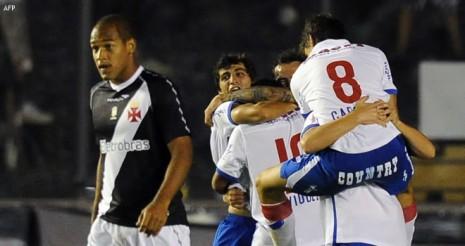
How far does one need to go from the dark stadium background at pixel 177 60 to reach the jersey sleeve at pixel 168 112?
5633 millimetres

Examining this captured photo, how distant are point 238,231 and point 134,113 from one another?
1.22 m

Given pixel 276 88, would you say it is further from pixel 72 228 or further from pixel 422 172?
pixel 422 172

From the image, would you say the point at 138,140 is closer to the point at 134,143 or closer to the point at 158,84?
the point at 134,143

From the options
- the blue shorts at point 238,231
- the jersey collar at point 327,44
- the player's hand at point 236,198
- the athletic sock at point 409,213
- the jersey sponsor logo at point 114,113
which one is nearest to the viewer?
the jersey collar at point 327,44

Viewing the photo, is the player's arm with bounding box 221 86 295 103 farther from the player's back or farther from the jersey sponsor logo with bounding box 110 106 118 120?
the jersey sponsor logo with bounding box 110 106 118 120

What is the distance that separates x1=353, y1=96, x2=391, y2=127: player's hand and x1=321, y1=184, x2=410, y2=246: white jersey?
11.0 inches

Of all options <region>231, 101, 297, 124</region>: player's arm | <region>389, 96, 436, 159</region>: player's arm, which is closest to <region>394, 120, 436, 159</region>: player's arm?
<region>389, 96, 436, 159</region>: player's arm

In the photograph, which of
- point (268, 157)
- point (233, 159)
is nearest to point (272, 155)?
point (268, 157)

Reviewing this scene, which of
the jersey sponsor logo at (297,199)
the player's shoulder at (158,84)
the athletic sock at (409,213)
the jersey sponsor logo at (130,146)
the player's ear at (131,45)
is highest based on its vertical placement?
the player's ear at (131,45)

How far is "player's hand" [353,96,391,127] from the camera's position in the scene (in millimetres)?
5625

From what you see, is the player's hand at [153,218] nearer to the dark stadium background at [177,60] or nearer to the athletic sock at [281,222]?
the athletic sock at [281,222]

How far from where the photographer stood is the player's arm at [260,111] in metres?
6.83

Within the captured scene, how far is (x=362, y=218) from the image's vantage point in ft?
18.8
